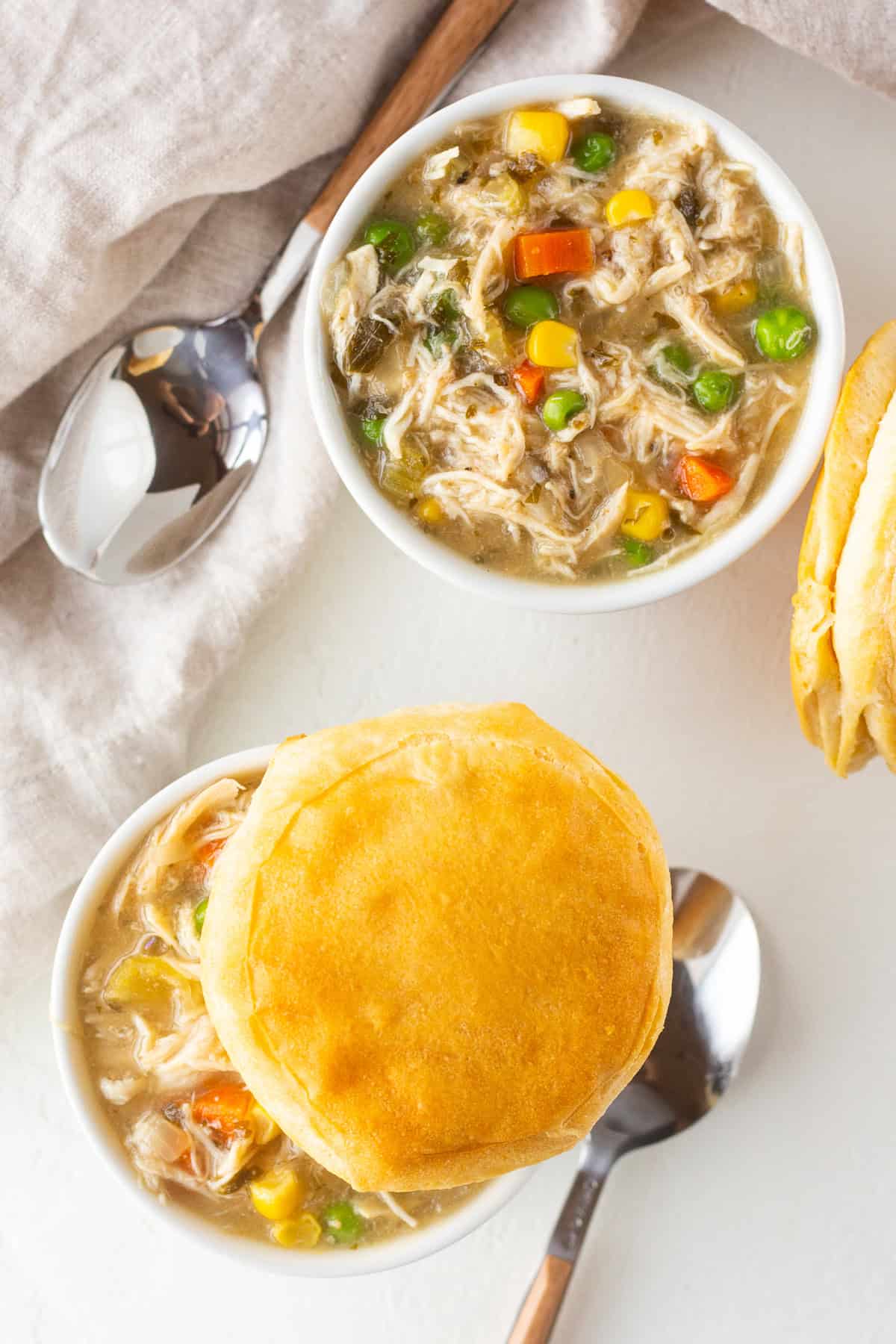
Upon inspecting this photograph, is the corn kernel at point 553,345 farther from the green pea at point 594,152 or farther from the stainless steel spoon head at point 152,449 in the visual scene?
the stainless steel spoon head at point 152,449

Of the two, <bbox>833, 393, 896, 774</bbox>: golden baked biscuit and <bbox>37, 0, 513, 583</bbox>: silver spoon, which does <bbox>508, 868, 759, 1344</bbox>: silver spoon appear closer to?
<bbox>833, 393, 896, 774</bbox>: golden baked biscuit

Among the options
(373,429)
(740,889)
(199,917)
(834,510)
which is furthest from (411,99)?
(740,889)

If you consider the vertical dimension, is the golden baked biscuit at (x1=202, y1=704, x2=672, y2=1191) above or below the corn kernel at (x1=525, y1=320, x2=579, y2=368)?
below

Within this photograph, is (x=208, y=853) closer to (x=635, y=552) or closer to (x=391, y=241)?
(x=635, y=552)

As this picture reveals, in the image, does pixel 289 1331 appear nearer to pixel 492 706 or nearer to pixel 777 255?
pixel 492 706

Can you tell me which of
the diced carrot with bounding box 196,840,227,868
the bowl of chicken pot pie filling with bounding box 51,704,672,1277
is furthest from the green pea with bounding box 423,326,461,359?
the diced carrot with bounding box 196,840,227,868

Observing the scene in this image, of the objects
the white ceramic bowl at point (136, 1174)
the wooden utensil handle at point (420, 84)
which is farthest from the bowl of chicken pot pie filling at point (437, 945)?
the wooden utensil handle at point (420, 84)
